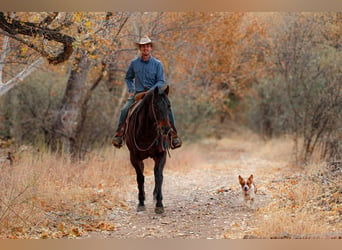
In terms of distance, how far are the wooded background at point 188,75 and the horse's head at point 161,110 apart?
2.20 m

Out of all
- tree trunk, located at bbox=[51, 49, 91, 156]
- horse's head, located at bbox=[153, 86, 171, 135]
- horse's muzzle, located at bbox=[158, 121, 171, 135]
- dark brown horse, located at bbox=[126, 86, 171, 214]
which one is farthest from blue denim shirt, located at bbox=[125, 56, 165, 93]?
tree trunk, located at bbox=[51, 49, 91, 156]

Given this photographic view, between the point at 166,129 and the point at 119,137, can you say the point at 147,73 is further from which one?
the point at 166,129

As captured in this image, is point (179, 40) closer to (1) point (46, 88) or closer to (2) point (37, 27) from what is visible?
(1) point (46, 88)

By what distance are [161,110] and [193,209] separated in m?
2.05

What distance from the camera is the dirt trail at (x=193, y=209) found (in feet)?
24.5

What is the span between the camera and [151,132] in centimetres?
831

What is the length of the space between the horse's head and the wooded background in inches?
86.7

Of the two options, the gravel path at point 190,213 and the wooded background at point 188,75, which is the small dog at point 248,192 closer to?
the gravel path at point 190,213

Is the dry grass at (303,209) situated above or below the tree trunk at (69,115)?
below

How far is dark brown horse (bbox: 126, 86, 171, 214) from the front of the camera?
309 inches

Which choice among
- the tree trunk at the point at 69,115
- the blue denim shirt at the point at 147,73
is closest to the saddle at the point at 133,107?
the blue denim shirt at the point at 147,73

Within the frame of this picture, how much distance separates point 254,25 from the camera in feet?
50.6

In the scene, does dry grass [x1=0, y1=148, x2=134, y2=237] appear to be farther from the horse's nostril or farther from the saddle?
the horse's nostril

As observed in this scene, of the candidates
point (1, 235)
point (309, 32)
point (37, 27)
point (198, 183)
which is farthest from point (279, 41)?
point (1, 235)
